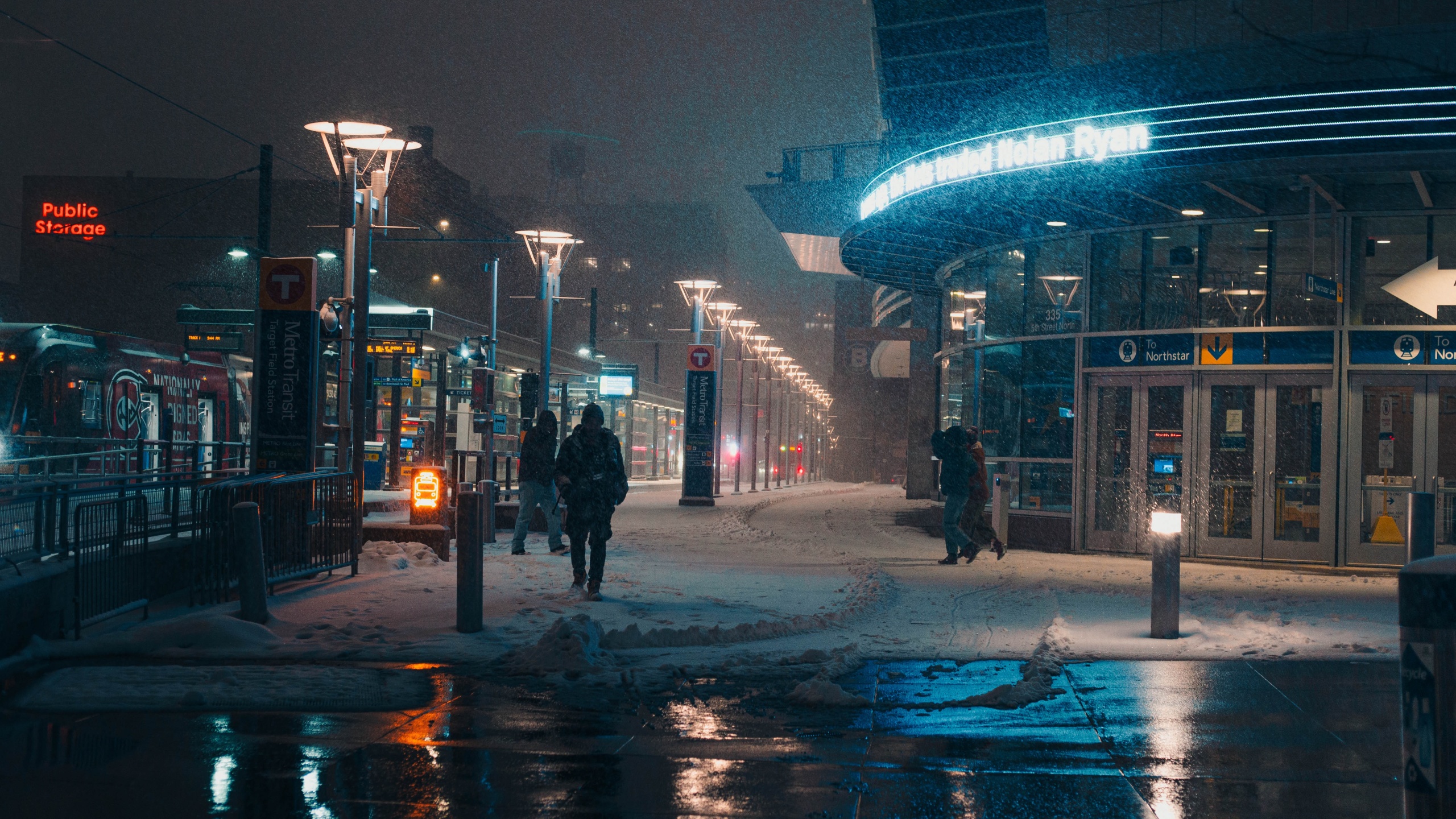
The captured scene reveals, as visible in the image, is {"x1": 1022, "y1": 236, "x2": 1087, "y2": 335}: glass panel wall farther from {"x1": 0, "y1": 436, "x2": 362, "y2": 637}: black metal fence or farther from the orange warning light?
{"x1": 0, "y1": 436, "x2": 362, "y2": 637}: black metal fence

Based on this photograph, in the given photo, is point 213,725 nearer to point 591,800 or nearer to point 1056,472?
point 591,800

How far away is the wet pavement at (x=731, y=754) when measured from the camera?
5.24 m

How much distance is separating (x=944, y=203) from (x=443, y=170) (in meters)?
67.9

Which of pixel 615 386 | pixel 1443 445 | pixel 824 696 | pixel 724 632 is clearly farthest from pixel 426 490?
pixel 615 386

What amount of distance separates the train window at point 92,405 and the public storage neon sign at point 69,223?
13327 mm

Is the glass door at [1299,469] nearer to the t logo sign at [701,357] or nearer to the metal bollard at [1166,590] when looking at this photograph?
Result: the metal bollard at [1166,590]

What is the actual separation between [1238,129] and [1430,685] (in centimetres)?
1252

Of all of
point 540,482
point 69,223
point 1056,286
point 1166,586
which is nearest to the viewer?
point 1166,586

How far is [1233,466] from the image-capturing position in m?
16.6

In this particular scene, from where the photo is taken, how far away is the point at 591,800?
528cm

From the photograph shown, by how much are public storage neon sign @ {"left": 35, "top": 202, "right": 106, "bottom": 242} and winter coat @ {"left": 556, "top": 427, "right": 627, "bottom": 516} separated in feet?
97.5

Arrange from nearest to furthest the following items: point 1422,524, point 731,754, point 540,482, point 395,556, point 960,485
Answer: point 731,754, point 1422,524, point 395,556, point 960,485, point 540,482

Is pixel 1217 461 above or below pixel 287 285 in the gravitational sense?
below

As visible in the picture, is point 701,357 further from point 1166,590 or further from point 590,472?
point 1166,590
